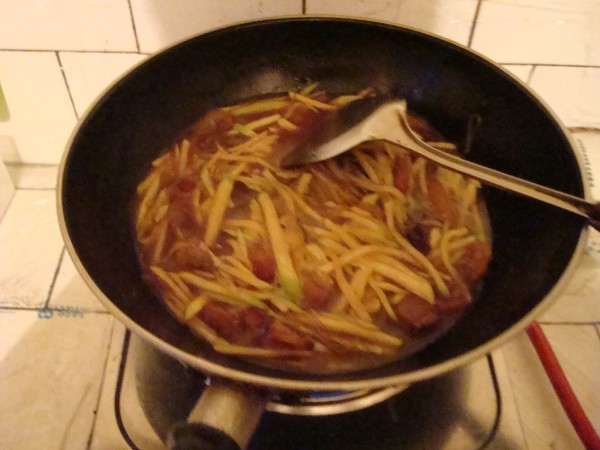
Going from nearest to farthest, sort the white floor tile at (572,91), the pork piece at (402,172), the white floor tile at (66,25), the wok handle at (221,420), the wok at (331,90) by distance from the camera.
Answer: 1. the wok handle at (221,420)
2. the wok at (331,90)
3. the pork piece at (402,172)
4. the white floor tile at (66,25)
5. the white floor tile at (572,91)

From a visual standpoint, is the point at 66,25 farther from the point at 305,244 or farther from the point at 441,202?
the point at 441,202

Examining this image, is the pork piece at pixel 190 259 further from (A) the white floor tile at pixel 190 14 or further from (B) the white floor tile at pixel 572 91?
(B) the white floor tile at pixel 572 91

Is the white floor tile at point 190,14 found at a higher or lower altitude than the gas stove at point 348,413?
higher

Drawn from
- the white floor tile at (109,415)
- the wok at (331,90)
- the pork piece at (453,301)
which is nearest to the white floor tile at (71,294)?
the white floor tile at (109,415)

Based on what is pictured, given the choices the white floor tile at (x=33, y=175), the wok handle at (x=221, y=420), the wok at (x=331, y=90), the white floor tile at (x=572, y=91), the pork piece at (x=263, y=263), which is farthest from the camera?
the white floor tile at (x=33, y=175)

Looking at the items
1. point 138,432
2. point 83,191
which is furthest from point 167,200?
point 138,432

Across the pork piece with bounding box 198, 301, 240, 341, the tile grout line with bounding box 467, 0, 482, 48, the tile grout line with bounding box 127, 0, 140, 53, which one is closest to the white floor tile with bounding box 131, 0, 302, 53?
the tile grout line with bounding box 127, 0, 140, 53

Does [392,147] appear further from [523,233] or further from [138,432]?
[138,432]
